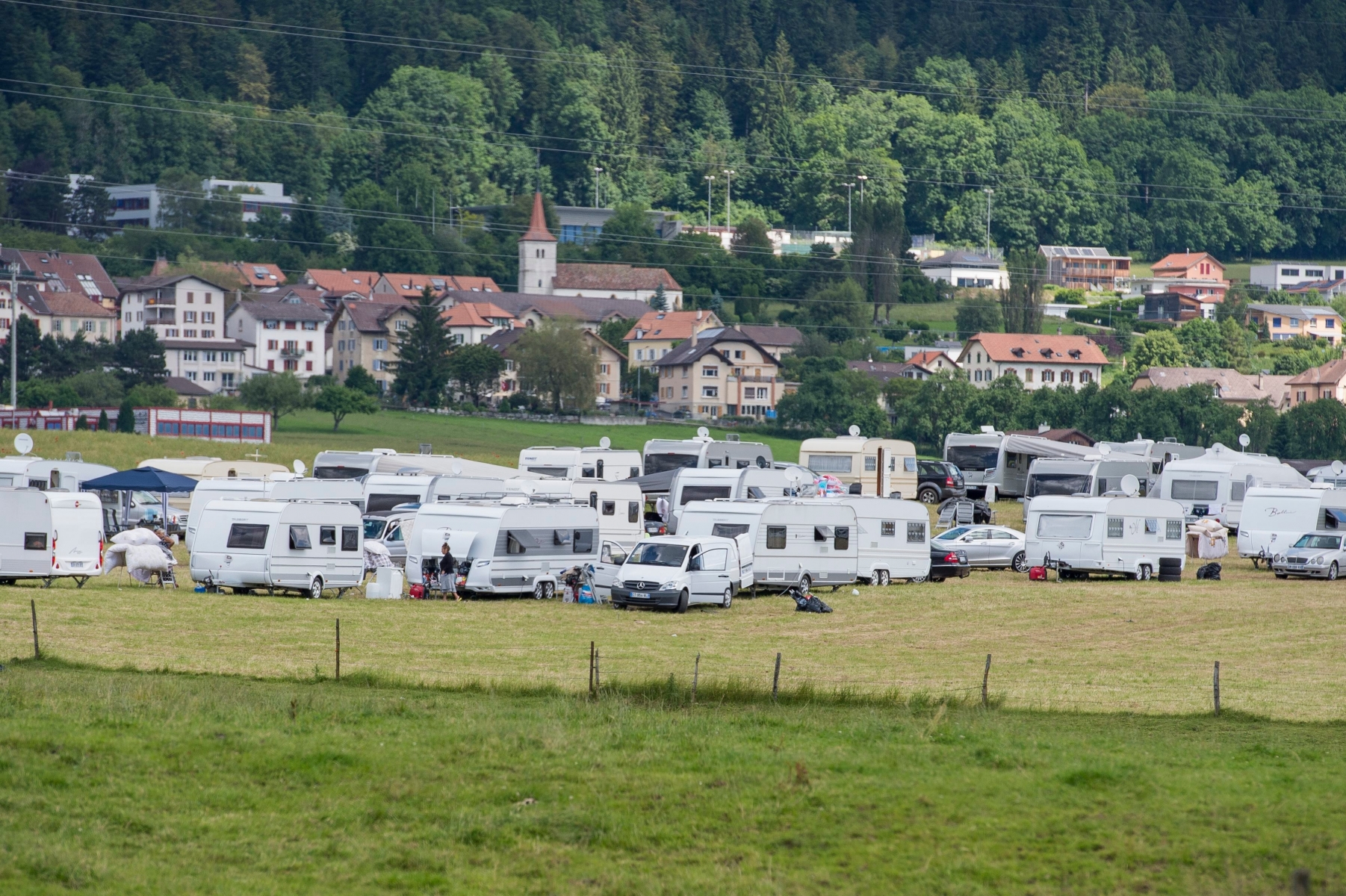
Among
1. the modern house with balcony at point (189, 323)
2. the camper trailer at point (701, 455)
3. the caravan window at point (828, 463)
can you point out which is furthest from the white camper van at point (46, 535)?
the modern house with balcony at point (189, 323)

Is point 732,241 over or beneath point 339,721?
over

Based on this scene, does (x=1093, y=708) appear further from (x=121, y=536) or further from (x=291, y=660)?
(x=121, y=536)

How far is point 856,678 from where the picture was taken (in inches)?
771

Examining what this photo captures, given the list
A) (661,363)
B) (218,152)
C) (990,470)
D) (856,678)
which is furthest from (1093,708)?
(218,152)

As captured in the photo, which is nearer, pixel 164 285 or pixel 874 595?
pixel 874 595

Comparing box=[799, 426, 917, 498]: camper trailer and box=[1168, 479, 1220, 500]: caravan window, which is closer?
box=[1168, 479, 1220, 500]: caravan window

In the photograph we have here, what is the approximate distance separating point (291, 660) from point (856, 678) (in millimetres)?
6737

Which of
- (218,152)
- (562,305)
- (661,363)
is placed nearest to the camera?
(661,363)

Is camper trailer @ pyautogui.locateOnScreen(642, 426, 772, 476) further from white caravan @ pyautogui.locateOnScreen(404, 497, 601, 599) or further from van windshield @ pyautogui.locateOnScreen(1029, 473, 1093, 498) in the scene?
white caravan @ pyautogui.locateOnScreen(404, 497, 601, 599)

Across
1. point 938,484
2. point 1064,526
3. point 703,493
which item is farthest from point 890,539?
point 938,484

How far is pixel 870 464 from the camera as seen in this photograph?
48.3 metres

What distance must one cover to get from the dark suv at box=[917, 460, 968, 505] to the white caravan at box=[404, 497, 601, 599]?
2120 centimetres

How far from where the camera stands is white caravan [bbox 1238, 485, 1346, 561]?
3572 cm

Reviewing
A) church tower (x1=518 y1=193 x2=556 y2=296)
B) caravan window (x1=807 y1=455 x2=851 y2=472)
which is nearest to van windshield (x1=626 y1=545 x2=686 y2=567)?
caravan window (x1=807 y1=455 x2=851 y2=472)
